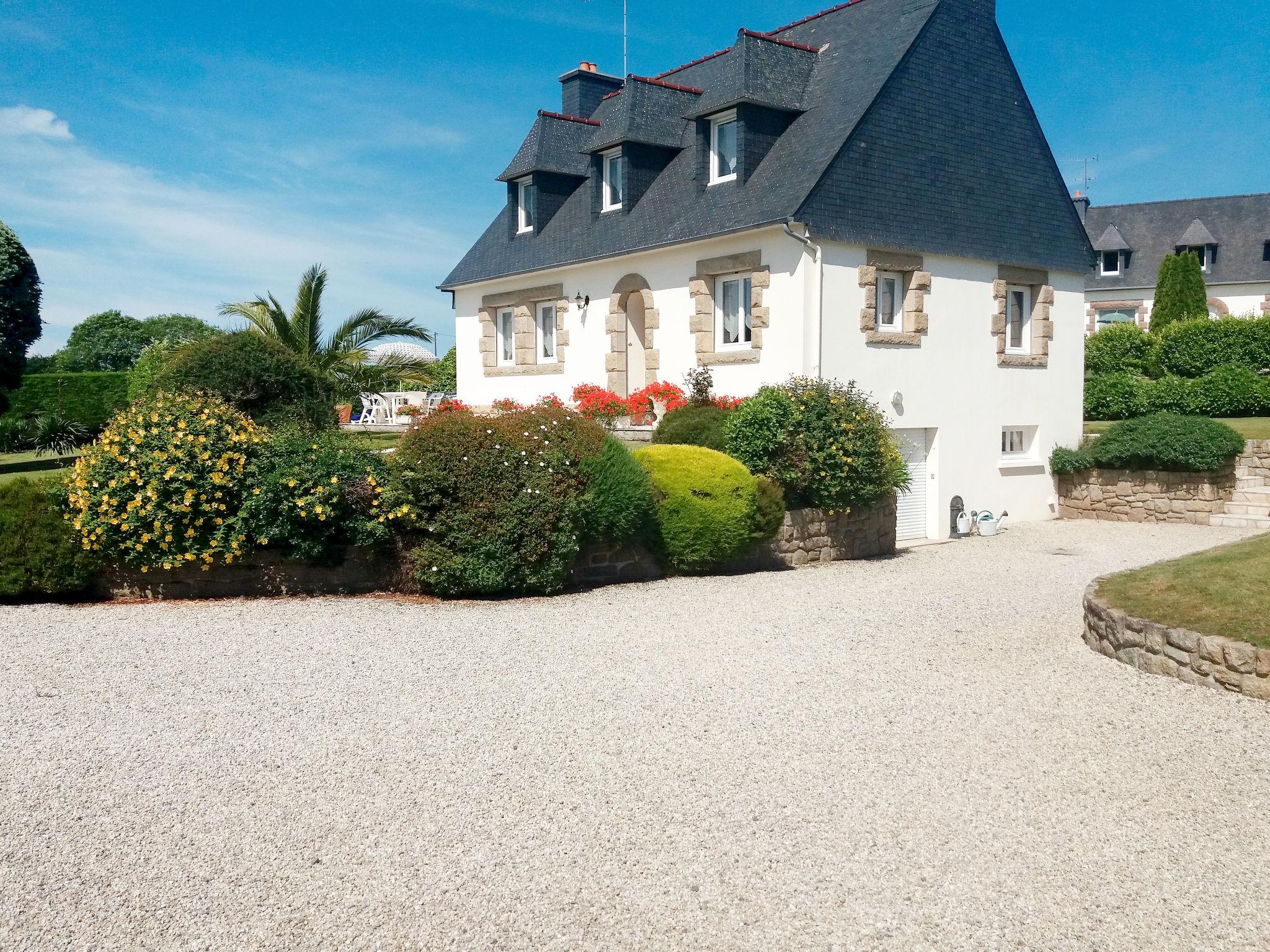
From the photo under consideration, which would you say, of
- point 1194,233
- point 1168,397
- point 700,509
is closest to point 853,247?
point 700,509

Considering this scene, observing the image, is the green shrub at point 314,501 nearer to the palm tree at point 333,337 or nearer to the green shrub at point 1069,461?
the palm tree at point 333,337

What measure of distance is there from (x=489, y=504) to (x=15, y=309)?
17.7m

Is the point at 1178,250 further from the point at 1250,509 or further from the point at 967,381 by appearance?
the point at 967,381

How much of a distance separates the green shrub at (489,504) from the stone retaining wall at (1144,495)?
40.6ft

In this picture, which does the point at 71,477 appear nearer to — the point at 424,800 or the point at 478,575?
the point at 478,575

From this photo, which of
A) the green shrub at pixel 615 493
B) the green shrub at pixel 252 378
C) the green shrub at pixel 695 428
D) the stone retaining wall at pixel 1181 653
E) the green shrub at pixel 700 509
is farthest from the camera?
the green shrub at pixel 695 428

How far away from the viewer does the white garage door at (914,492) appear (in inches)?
698

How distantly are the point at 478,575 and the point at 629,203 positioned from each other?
436 inches

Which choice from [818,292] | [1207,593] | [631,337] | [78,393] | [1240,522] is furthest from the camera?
[78,393]

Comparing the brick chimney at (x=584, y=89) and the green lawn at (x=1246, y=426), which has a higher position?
the brick chimney at (x=584, y=89)

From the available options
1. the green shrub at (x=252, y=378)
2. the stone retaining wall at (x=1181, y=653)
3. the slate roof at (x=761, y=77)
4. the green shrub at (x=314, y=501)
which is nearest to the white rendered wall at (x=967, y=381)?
the slate roof at (x=761, y=77)

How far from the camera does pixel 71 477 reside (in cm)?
1016

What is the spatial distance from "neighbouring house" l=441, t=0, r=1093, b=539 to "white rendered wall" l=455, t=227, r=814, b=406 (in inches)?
1.6

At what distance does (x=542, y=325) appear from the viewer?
21641 mm
